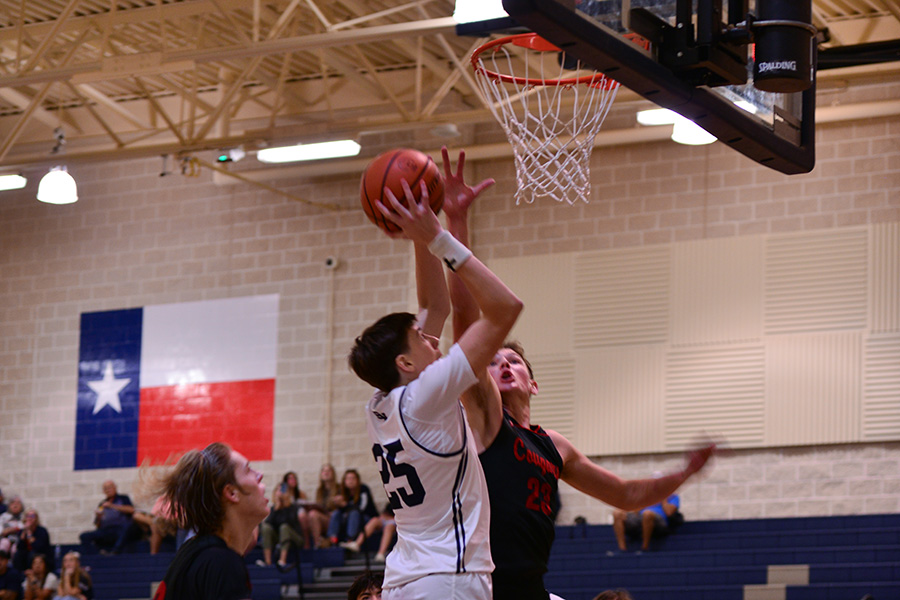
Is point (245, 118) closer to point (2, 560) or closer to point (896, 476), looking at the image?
point (2, 560)

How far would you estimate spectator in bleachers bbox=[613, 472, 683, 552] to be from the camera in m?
12.4

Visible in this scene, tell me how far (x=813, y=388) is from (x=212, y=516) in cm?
1073

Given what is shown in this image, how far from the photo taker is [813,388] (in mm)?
12977

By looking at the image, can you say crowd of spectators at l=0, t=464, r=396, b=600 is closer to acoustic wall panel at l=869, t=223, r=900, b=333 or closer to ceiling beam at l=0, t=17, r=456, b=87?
ceiling beam at l=0, t=17, r=456, b=87

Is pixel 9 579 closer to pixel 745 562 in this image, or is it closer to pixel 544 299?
pixel 544 299

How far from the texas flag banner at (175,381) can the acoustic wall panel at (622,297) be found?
4004 mm

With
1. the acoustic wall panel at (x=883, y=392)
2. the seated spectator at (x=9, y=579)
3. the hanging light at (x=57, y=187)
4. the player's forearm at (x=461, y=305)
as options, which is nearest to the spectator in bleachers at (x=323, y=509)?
the seated spectator at (x=9, y=579)

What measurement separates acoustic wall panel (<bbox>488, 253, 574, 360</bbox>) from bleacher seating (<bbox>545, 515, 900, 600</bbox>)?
2413mm

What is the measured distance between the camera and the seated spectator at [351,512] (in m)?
13.8

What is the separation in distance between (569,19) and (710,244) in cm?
1018

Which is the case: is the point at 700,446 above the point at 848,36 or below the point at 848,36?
below

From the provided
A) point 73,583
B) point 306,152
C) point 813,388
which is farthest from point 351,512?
point 813,388

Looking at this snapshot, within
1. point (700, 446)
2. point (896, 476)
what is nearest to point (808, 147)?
point (700, 446)

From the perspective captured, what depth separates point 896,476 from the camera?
12633 millimetres
